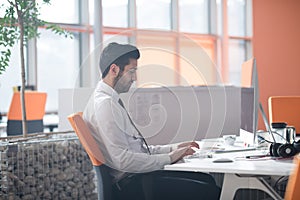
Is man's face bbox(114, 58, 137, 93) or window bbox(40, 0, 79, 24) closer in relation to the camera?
man's face bbox(114, 58, 137, 93)

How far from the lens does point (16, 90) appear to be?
6.05 metres

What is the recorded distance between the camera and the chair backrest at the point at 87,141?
2.40m

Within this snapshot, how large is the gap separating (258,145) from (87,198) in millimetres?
1263

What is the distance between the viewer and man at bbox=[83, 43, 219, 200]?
94.8 inches

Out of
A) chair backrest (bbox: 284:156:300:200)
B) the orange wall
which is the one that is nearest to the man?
chair backrest (bbox: 284:156:300:200)

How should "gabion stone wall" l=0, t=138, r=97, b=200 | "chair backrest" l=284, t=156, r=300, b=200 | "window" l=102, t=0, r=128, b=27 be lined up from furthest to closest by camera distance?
"window" l=102, t=0, r=128, b=27 < "gabion stone wall" l=0, t=138, r=97, b=200 < "chair backrest" l=284, t=156, r=300, b=200

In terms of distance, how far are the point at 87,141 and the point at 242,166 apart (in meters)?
0.71

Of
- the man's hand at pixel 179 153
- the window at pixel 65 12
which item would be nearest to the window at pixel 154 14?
the window at pixel 65 12

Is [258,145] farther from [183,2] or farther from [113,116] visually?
[183,2]

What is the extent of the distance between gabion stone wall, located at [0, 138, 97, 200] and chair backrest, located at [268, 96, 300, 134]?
1.51 m

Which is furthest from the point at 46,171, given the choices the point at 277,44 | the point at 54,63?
the point at 277,44

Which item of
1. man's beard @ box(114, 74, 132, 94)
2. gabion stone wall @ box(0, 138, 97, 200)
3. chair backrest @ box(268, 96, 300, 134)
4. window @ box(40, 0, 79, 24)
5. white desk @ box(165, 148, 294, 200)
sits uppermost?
window @ box(40, 0, 79, 24)

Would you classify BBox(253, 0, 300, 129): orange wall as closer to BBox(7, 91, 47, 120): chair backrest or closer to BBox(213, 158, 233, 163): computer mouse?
BBox(7, 91, 47, 120): chair backrest

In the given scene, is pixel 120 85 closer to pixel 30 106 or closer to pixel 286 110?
pixel 286 110
